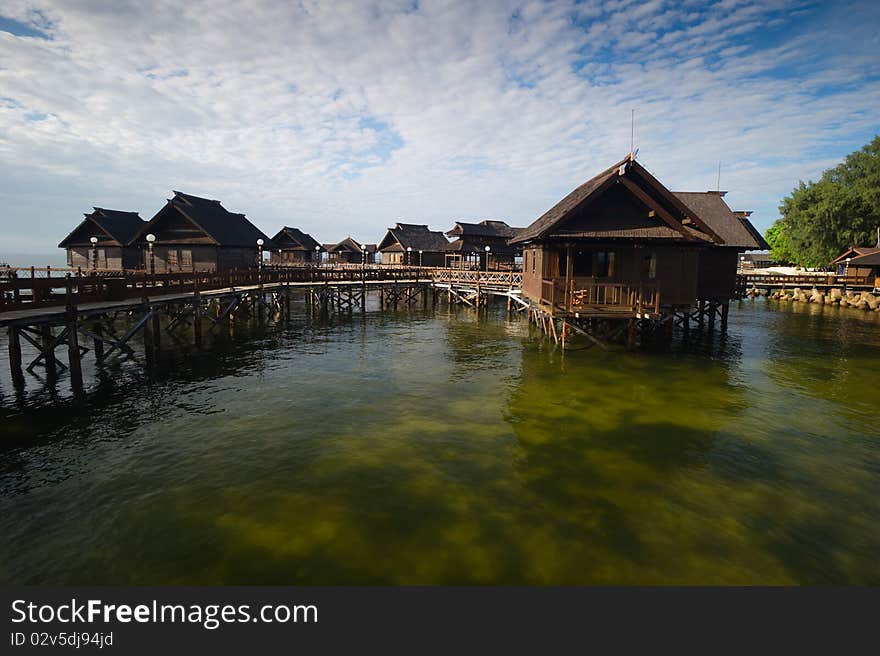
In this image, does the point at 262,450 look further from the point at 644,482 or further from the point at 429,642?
the point at 644,482

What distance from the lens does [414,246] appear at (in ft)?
189

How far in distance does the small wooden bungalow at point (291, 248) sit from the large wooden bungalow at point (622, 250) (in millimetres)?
44524

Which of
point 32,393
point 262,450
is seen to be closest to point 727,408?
point 262,450

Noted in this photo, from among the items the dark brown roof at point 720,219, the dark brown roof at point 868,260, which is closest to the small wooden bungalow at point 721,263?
the dark brown roof at point 720,219

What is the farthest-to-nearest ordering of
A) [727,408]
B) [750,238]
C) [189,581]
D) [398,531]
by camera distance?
[750,238] → [727,408] → [398,531] → [189,581]

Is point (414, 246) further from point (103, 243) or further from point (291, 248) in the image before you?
point (103, 243)

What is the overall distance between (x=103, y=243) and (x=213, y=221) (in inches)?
553

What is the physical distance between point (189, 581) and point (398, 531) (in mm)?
3052

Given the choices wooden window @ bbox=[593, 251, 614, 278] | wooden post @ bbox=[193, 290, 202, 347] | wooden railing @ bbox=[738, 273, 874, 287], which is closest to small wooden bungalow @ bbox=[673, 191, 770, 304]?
wooden window @ bbox=[593, 251, 614, 278]

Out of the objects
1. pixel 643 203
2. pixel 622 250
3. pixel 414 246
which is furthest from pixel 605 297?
pixel 414 246

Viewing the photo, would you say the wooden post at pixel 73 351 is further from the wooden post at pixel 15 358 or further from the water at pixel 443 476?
the wooden post at pixel 15 358

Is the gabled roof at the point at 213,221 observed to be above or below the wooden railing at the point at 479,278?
above

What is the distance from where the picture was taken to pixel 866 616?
5.74 meters

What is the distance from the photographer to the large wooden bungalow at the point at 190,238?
38.8 metres
